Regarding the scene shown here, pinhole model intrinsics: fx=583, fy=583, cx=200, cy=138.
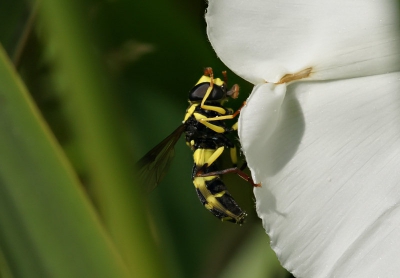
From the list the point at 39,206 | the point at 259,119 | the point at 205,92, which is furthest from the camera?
the point at 205,92

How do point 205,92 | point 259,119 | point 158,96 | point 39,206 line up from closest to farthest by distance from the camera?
point 259,119 < point 39,206 < point 205,92 < point 158,96

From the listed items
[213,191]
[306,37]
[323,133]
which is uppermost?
[306,37]

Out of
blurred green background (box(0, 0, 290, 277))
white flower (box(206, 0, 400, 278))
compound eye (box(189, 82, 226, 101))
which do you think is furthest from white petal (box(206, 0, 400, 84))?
blurred green background (box(0, 0, 290, 277))

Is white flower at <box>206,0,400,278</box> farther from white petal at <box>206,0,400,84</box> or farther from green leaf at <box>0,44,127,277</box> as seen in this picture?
green leaf at <box>0,44,127,277</box>

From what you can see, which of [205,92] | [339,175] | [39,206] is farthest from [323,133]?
[39,206]

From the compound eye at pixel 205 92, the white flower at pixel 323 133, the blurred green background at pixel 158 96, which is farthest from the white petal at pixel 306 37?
the blurred green background at pixel 158 96

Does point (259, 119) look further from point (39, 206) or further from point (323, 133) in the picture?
point (39, 206)

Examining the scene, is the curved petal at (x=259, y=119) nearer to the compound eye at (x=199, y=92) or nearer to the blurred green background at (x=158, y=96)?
the compound eye at (x=199, y=92)

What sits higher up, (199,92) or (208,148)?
(199,92)
